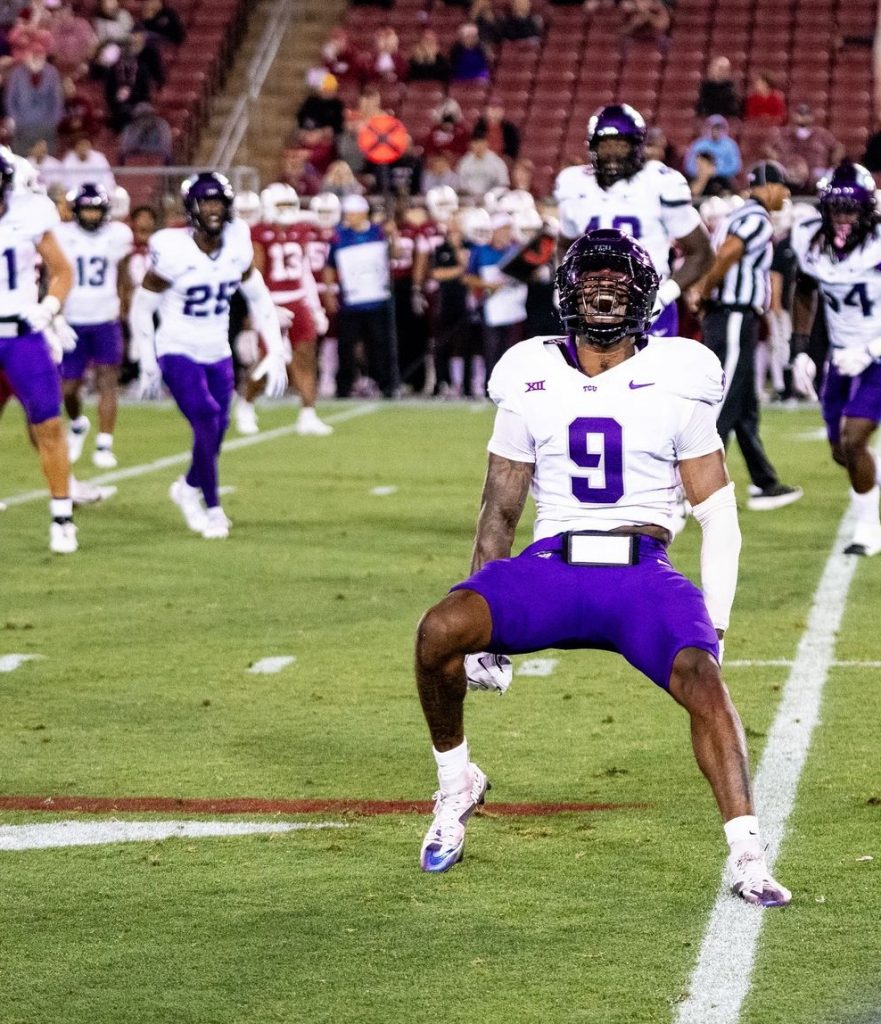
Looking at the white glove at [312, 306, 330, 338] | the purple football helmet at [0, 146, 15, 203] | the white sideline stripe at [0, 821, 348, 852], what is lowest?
the white glove at [312, 306, 330, 338]

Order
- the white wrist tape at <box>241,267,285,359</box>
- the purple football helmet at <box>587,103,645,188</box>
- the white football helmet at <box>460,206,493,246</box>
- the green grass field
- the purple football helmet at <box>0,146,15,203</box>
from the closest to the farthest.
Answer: the green grass field, the purple football helmet at <box>587,103,645,188</box>, the purple football helmet at <box>0,146,15,203</box>, the white wrist tape at <box>241,267,285,359</box>, the white football helmet at <box>460,206,493,246</box>

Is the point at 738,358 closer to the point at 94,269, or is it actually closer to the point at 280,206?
the point at 94,269

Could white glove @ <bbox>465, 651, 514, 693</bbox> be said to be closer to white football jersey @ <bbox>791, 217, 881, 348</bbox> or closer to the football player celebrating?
the football player celebrating

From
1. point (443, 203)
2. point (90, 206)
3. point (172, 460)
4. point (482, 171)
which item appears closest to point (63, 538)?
point (172, 460)

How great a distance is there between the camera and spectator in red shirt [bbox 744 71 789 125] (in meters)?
20.9

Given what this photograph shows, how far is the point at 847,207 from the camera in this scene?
9.34 meters

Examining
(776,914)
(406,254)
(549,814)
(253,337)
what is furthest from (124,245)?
(776,914)

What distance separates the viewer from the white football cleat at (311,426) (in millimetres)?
15891

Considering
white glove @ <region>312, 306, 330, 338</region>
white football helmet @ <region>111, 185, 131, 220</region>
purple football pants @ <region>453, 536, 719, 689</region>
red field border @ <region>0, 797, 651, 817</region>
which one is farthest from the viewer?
white football helmet @ <region>111, 185, 131, 220</region>

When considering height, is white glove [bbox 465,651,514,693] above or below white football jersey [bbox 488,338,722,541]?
below

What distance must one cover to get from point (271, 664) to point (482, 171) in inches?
522

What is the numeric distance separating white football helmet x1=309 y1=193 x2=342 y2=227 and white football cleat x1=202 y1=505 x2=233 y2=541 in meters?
8.22

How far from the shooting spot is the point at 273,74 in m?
24.2

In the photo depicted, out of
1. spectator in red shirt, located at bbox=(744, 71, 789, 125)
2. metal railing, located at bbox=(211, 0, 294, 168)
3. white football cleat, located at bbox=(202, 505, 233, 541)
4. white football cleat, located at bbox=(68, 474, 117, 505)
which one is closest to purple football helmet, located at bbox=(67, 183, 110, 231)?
white football cleat, located at bbox=(68, 474, 117, 505)
